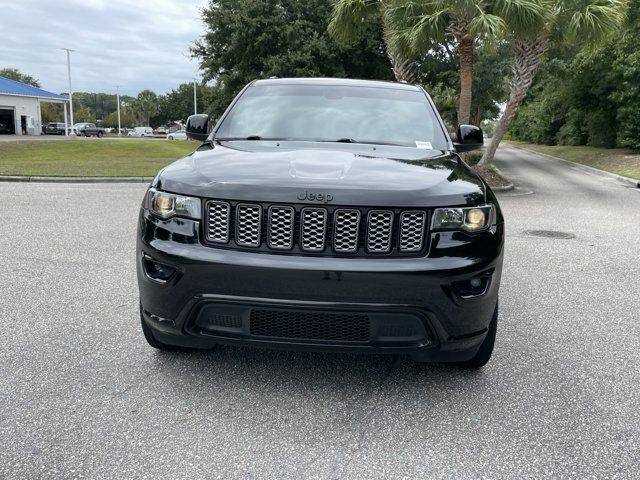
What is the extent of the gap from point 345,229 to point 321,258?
0.18m

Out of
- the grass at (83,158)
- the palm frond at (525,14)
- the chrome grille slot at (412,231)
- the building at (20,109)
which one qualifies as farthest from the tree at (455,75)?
the building at (20,109)

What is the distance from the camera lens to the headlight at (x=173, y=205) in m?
2.78

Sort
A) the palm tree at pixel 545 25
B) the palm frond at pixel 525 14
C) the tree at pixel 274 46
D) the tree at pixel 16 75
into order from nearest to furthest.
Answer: the palm frond at pixel 525 14 → the palm tree at pixel 545 25 → the tree at pixel 274 46 → the tree at pixel 16 75

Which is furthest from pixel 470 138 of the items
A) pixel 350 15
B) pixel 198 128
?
pixel 350 15

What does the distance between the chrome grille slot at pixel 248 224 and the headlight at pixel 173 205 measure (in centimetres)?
21

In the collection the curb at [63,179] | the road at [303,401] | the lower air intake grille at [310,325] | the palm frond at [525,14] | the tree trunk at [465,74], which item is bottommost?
the curb at [63,179]

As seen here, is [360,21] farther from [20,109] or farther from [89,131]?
[89,131]

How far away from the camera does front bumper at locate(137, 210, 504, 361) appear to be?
8.57 feet

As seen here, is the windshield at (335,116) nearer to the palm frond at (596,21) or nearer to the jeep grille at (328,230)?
the jeep grille at (328,230)

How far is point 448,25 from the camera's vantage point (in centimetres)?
1462

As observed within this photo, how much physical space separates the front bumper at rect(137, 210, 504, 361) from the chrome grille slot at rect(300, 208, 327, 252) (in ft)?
0.24

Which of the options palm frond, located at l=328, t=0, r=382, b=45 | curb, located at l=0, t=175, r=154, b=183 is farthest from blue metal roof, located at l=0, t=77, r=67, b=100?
palm frond, located at l=328, t=0, r=382, b=45

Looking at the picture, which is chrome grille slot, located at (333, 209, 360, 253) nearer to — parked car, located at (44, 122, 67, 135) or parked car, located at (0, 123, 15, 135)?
parked car, located at (0, 123, 15, 135)

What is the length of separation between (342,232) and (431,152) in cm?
123
